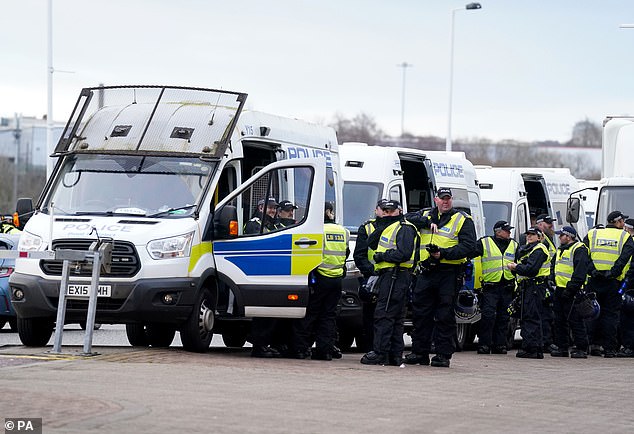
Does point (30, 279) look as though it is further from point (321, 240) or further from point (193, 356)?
point (321, 240)

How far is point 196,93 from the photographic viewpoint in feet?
51.9

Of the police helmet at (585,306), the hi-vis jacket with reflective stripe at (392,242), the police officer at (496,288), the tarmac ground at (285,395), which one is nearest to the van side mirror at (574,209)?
the police officer at (496,288)

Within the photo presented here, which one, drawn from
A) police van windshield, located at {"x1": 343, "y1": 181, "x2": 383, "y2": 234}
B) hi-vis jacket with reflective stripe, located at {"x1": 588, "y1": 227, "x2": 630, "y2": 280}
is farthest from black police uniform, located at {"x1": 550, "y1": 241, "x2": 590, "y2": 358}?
police van windshield, located at {"x1": 343, "y1": 181, "x2": 383, "y2": 234}

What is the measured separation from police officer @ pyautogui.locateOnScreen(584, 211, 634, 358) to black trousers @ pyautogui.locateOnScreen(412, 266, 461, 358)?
14.2 feet

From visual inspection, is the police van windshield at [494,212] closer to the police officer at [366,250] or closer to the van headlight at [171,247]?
the police officer at [366,250]

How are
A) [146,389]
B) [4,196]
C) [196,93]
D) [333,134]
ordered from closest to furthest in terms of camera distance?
1. [146,389]
2. [196,93]
3. [333,134]
4. [4,196]

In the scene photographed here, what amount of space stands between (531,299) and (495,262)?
79 cm

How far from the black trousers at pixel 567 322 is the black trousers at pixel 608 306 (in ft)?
1.06

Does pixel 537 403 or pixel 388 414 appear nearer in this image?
pixel 388 414

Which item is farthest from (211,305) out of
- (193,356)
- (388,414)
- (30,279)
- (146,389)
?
(388,414)

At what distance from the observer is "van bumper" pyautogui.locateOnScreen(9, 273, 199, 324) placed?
47.2ft

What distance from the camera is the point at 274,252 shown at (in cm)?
1508

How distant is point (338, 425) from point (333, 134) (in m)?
9.62

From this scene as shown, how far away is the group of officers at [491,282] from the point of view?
1487 cm
